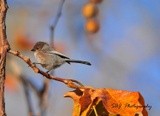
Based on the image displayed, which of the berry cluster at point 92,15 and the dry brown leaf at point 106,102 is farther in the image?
the berry cluster at point 92,15

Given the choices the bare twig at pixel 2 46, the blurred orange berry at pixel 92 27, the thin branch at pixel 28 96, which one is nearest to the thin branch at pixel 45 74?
the bare twig at pixel 2 46

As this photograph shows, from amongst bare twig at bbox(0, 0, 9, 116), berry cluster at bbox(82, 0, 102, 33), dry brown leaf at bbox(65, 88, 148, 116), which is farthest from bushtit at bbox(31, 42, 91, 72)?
berry cluster at bbox(82, 0, 102, 33)

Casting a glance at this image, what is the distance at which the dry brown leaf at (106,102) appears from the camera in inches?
41.1

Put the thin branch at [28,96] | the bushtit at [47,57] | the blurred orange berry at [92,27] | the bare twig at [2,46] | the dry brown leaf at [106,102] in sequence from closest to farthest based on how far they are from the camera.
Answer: the bare twig at [2,46] → the dry brown leaf at [106,102] → the bushtit at [47,57] → the thin branch at [28,96] → the blurred orange berry at [92,27]

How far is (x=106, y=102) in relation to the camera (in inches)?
41.5

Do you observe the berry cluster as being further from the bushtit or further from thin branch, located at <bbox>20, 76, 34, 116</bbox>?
the bushtit

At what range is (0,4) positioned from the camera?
3.20 ft

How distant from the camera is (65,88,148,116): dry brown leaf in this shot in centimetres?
104

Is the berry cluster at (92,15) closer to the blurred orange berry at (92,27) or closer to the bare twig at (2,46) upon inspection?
the blurred orange berry at (92,27)

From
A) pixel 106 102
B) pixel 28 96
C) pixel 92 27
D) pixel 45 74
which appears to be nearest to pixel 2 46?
pixel 45 74

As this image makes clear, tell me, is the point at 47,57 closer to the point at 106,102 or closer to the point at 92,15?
the point at 106,102

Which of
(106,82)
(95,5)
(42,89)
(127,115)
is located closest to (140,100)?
(127,115)

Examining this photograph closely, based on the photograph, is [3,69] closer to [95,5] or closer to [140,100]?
[140,100]

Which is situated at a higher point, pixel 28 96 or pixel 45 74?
pixel 28 96
